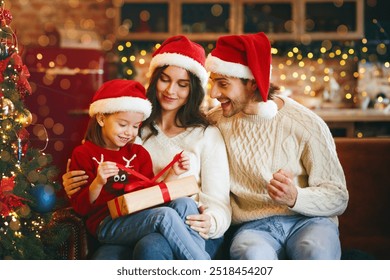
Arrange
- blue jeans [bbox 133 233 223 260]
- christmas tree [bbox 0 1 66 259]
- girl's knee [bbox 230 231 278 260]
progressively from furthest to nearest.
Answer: christmas tree [bbox 0 1 66 259]
girl's knee [bbox 230 231 278 260]
blue jeans [bbox 133 233 223 260]

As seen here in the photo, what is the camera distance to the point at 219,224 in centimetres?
197

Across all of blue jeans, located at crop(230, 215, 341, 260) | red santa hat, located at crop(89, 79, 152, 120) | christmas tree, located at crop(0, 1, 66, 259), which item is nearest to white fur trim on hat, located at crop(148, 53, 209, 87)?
red santa hat, located at crop(89, 79, 152, 120)

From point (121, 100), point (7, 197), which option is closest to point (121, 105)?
point (121, 100)

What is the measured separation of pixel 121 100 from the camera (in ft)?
6.57

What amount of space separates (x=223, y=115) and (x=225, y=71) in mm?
169

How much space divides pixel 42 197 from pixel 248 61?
84 centimetres

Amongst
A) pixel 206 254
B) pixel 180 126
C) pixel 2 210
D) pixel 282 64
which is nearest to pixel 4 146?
pixel 2 210

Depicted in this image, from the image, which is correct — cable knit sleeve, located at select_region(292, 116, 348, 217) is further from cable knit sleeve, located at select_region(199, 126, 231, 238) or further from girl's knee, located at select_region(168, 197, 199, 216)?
girl's knee, located at select_region(168, 197, 199, 216)

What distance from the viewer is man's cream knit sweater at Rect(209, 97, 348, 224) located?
202cm

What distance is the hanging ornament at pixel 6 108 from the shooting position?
6.33 ft

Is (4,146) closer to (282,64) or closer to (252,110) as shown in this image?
(252,110)

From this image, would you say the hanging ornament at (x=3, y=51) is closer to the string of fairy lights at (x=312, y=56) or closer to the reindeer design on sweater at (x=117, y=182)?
the reindeer design on sweater at (x=117, y=182)

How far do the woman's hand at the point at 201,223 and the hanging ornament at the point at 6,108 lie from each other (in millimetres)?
677

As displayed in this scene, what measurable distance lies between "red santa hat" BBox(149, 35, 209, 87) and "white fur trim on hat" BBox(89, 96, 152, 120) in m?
0.18
